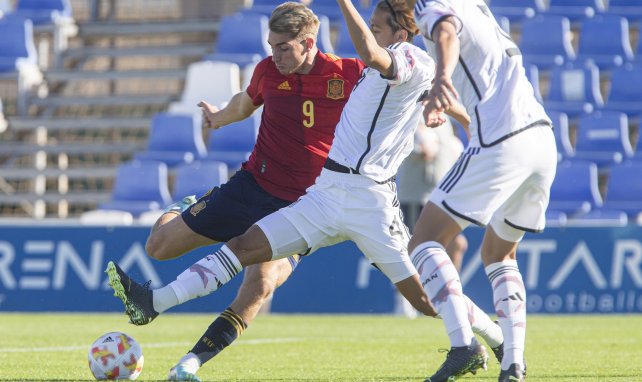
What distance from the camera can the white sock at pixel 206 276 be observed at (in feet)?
19.7

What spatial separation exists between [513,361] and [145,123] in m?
12.2

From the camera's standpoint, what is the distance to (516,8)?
17266 millimetres

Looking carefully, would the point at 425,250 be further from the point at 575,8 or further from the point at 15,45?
the point at 15,45

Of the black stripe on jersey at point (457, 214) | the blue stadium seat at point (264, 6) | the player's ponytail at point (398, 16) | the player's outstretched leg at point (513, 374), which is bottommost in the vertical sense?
the blue stadium seat at point (264, 6)

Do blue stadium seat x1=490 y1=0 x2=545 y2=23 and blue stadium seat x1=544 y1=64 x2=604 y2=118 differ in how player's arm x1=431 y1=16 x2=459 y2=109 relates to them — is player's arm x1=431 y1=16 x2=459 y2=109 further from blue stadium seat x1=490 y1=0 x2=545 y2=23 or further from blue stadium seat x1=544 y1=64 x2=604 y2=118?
blue stadium seat x1=490 y1=0 x2=545 y2=23

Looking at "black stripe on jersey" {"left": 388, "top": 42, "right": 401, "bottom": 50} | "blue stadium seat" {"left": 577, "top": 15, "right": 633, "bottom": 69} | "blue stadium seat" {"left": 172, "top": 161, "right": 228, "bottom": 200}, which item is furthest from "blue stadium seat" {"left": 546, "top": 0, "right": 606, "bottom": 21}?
"black stripe on jersey" {"left": 388, "top": 42, "right": 401, "bottom": 50}

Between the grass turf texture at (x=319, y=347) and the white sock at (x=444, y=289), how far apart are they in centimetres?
108

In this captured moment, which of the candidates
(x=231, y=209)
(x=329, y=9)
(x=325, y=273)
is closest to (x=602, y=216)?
(x=325, y=273)

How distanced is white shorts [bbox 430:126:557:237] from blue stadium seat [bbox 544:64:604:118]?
10.7 meters

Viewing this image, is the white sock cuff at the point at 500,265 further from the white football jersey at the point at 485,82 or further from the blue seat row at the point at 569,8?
the blue seat row at the point at 569,8

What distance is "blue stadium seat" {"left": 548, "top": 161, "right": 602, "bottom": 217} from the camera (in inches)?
568

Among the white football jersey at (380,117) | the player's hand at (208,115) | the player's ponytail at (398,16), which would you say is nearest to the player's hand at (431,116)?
the white football jersey at (380,117)

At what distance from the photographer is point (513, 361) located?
555 centimetres

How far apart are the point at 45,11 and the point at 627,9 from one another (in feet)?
28.8
